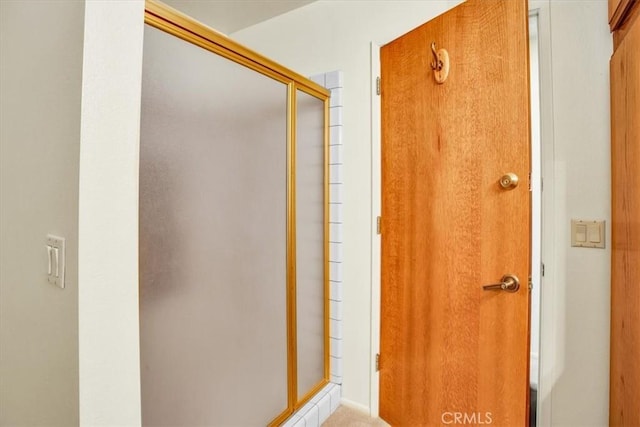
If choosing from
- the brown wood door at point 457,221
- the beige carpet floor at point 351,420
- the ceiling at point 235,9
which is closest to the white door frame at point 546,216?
the brown wood door at point 457,221

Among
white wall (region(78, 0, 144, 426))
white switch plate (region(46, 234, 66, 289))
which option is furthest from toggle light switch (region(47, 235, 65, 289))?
white wall (region(78, 0, 144, 426))

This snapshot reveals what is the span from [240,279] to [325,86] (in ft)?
3.82

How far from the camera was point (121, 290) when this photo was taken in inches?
26.2

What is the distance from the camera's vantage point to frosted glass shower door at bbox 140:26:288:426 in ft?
3.48

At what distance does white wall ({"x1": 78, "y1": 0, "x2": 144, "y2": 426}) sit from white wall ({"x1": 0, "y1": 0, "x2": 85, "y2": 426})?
29 millimetres

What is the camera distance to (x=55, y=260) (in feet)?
2.30

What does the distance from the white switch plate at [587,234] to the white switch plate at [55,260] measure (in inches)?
61.9

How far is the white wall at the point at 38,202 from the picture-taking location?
646 mm

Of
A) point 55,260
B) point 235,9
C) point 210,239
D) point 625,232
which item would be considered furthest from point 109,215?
point 235,9

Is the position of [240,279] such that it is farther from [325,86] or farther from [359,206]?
[325,86]

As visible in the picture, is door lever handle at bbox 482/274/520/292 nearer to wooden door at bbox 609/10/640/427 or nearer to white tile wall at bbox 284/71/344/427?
wooden door at bbox 609/10/640/427

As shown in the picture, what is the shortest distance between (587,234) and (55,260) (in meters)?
1.62

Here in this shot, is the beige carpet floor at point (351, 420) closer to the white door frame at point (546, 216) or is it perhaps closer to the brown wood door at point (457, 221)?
the brown wood door at point (457, 221)

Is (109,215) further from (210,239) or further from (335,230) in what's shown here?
(335,230)
